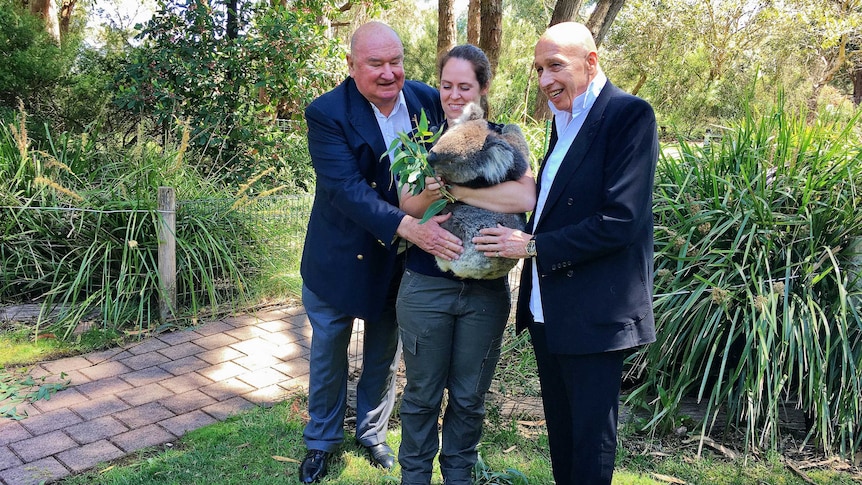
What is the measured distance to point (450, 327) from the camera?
254 cm

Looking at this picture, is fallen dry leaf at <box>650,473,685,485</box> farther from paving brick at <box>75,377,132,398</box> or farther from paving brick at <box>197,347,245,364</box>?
paving brick at <box>75,377,132,398</box>

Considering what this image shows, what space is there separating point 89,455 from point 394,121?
218cm

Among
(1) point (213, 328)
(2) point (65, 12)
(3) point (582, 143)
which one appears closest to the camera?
(3) point (582, 143)

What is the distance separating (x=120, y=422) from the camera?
350 centimetres

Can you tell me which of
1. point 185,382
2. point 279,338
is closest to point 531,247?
point 185,382

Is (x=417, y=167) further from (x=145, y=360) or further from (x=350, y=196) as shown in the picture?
(x=145, y=360)

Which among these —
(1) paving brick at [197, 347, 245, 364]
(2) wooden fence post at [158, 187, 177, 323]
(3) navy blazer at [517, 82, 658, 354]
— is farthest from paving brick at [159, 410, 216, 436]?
(3) navy blazer at [517, 82, 658, 354]

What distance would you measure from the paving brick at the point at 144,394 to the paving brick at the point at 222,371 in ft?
1.00

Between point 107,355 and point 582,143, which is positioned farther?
point 107,355

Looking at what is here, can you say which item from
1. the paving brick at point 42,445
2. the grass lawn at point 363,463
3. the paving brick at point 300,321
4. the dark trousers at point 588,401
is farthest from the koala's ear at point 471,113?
the paving brick at point 300,321

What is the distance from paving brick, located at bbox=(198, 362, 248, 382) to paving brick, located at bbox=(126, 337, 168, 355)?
56 centimetres

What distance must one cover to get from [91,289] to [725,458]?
14.7ft

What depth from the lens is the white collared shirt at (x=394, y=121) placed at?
2866mm

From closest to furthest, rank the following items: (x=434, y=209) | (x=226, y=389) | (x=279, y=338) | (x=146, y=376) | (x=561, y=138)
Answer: (x=561, y=138), (x=434, y=209), (x=226, y=389), (x=146, y=376), (x=279, y=338)
